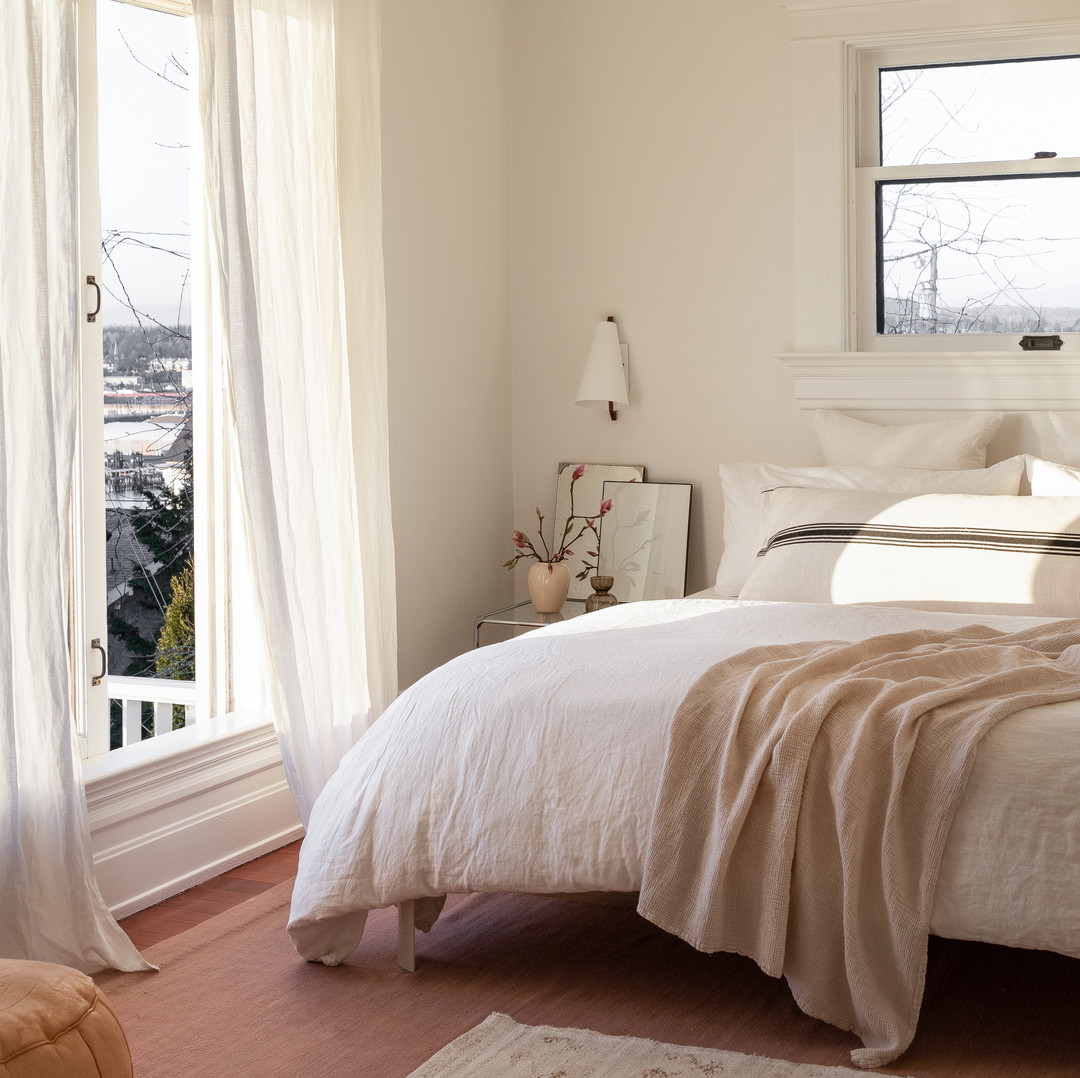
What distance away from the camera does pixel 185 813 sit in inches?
133

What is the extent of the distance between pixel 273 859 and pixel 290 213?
5.67 ft

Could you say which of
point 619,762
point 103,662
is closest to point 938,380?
point 619,762

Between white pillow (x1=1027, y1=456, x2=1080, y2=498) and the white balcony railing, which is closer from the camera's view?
the white balcony railing

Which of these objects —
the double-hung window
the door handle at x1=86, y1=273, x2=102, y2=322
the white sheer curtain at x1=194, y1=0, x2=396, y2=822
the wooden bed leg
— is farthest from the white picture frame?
the wooden bed leg

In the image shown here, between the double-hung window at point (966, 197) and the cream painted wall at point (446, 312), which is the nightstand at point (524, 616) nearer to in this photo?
the cream painted wall at point (446, 312)

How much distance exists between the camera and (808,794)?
227 cm

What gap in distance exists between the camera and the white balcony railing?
348 cm

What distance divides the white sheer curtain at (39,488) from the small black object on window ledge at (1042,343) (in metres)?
2.87

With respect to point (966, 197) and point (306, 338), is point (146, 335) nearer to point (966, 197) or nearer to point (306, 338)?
point (306, 338)

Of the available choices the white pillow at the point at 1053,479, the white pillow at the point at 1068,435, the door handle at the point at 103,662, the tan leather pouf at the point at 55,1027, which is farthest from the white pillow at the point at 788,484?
the tan leather pouf at the point at 55,1027

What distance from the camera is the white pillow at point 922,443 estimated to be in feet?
13.2

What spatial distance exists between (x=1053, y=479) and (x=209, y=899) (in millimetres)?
2508

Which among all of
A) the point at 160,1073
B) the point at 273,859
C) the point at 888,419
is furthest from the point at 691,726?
the point at 888,419

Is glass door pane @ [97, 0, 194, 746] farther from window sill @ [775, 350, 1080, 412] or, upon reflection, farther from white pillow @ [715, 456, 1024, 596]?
window sill @ [775, 350, 1080, 412]
